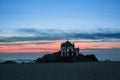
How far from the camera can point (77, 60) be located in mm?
69125

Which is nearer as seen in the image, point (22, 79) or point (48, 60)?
point (22, 79)

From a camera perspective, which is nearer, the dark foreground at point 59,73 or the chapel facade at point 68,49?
the dark foreground at point 59,73

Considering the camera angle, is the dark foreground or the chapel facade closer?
the dark foreground

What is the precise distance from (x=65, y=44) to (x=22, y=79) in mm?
53309

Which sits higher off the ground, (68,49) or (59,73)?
(68,49)

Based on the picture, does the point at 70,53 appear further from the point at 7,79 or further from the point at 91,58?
the point at 7,79

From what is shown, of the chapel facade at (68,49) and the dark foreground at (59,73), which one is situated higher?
the chapel facade at (68,49)

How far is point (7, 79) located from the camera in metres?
20.0

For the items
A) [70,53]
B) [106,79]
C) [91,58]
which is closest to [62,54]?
[70,53]

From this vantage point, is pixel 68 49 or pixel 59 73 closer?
pixel 59 73

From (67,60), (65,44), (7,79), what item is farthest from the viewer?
(65,44)

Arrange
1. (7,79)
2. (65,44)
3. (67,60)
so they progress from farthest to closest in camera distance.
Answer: (65,44)
(67,60)
(7,79)

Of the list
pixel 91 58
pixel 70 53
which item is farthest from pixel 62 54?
pixel 91 58

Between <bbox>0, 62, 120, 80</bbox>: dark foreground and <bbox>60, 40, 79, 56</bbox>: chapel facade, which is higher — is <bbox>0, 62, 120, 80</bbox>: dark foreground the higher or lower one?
the lower one
